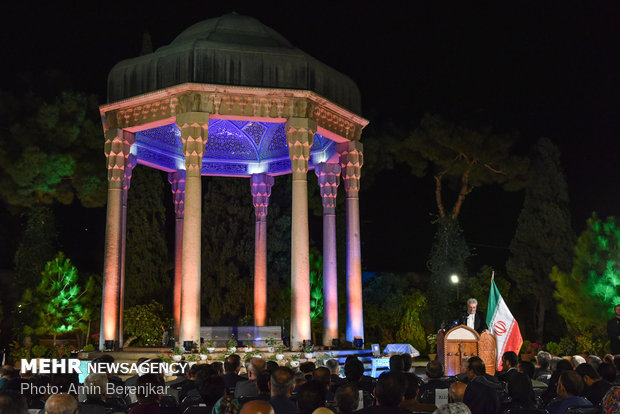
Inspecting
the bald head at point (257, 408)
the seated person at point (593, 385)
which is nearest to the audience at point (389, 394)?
the bald head at point (257, 408)

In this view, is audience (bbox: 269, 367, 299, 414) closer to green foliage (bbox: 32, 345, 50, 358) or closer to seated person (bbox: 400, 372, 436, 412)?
seated person (bbox: 400, 372, 436, 412)

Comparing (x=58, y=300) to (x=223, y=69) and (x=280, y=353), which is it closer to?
(x=280, y=353)

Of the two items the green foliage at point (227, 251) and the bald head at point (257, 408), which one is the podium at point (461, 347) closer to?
the bald head at point (257, 408)

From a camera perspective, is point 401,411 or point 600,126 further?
point 600,126

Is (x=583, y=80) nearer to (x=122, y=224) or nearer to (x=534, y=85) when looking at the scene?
(x=534, y=85)

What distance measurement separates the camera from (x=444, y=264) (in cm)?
2828

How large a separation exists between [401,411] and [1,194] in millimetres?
23991

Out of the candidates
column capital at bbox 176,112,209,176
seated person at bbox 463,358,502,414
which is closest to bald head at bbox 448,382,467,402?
seated person at bbox 463,358,502,414

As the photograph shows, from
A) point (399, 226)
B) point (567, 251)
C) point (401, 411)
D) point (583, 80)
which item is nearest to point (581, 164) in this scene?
point (583, 80)

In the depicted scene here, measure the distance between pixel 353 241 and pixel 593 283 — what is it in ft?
30.8

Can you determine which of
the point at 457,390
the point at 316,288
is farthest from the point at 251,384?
the point at 316,288

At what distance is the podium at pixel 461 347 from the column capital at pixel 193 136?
7732 millimetres

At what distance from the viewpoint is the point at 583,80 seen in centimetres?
3177

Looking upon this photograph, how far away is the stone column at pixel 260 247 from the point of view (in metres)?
23.9
